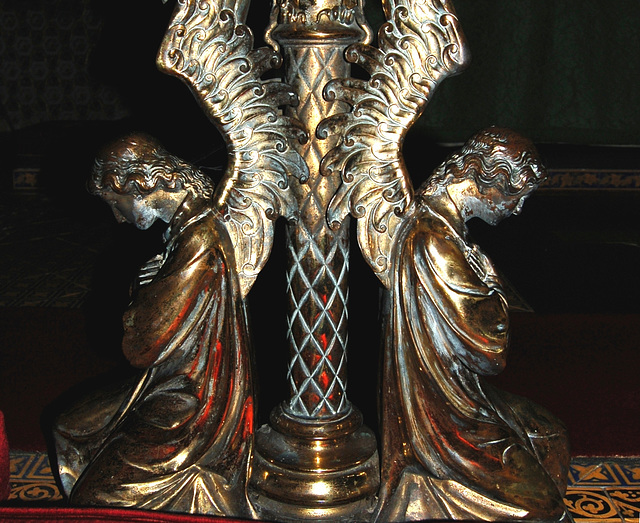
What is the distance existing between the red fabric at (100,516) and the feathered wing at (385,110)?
16.6 inches

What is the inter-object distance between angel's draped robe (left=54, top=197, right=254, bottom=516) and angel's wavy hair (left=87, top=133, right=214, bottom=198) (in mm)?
42

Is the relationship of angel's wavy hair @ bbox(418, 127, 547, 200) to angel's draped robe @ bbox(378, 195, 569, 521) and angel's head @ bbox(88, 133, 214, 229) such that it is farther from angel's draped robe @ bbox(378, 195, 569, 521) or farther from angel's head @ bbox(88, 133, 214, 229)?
angel's head @ bbox(88, 133, 214, 229)

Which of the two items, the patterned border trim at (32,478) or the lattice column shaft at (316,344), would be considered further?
the patterned border trim at (32,478)

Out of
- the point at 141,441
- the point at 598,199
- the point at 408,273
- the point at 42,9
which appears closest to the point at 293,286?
the point at 408,273

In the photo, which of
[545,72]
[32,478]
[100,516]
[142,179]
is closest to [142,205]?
[142,179]

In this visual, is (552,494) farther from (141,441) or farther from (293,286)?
(141,441)

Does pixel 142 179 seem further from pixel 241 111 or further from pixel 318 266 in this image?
pixel 318 266

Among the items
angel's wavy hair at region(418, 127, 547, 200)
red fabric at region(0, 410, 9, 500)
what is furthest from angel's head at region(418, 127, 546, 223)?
red fabric at region(0, 410, 9, 500)

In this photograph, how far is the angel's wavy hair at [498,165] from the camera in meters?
1.39

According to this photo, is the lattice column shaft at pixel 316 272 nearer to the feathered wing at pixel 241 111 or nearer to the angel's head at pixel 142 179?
the feathered wing at pixel 241 111

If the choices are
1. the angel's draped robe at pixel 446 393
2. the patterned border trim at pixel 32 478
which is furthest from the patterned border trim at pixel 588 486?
the angel's draped robe at pixel 446 393

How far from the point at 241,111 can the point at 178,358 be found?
0.36 metres

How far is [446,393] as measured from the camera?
141cm

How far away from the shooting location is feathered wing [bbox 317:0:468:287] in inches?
52.9
